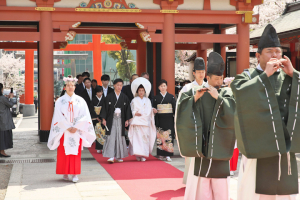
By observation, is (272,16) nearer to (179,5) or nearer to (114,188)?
(179,5)

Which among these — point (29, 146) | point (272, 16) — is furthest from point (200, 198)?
point (272, 16)

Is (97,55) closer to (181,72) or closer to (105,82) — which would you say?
(105,82)

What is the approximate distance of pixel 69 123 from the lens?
6.07 m

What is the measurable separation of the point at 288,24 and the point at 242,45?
128cm

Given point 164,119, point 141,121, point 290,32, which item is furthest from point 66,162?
point 290,32

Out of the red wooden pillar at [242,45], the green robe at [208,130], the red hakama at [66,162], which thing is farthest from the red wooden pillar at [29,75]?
the green robe at [208,130]

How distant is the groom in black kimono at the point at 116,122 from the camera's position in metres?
7.50

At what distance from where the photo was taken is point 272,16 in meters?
18.3

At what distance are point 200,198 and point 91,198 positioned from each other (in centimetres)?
174

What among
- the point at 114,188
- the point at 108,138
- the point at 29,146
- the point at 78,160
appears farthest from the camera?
the point at 29,146

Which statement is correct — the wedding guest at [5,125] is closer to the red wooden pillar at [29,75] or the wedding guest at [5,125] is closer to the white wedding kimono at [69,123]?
the white wedding kimono at [69,123]

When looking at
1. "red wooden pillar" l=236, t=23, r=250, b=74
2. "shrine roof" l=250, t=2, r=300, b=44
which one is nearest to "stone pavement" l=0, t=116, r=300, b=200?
"red wooden pillar" l=236, t=23, r=250, b=74

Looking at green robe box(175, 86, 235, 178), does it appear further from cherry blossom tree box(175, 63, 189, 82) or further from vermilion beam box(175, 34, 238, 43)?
cherry blossom tree box(175, 63, 189, 82)

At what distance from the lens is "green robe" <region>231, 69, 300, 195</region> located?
115 inches
